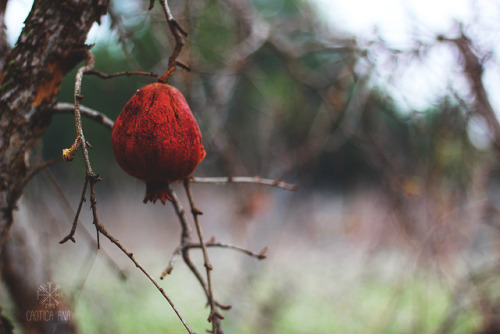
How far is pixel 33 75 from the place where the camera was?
705 millimetres

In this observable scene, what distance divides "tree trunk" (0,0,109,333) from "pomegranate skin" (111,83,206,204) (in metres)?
0.27

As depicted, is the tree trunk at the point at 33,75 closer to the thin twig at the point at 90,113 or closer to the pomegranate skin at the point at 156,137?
the thin twig at the point at 90,113

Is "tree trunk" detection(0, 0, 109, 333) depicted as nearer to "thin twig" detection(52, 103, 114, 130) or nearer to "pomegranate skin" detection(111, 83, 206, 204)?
"thin twig" detection(52, 103, 114, 130)

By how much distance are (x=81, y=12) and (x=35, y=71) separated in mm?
133

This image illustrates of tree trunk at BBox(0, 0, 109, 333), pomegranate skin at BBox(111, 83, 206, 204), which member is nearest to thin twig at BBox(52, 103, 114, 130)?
tree trunk at BBox(0, 0, 109, 333)

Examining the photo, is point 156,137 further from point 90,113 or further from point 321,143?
point 321,143

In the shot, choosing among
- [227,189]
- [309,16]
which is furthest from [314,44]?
[227,189]

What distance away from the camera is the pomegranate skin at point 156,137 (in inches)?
20.5

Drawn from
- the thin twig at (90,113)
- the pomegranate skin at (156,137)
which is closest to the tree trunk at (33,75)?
the thin twig at (90,113)

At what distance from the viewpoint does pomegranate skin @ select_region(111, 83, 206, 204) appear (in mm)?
521

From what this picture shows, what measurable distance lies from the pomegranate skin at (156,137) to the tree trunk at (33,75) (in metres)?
0.27

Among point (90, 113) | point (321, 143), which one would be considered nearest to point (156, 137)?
point (90, 113)

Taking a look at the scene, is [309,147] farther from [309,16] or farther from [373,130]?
[309,16]

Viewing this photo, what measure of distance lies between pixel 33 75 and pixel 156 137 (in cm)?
34
